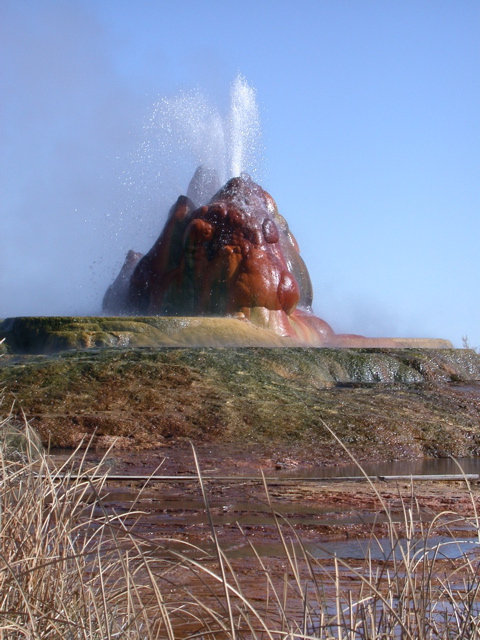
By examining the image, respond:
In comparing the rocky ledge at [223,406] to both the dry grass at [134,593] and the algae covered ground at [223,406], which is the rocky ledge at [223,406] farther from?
the dry grass at [134,593]

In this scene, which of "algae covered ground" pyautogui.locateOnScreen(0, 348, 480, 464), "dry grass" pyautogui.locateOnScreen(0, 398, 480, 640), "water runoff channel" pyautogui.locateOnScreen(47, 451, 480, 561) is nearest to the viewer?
"dry grass" pyautogui.locateOnScreen(0, 398, 480, 640)

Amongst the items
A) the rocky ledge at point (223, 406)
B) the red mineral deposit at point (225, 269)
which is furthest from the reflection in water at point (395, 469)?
the red mineral deposit at point (225, 269)

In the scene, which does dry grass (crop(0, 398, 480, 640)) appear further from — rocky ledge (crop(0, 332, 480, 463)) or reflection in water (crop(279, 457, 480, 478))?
rocky ledge (crop(0, 332, 480, 463))

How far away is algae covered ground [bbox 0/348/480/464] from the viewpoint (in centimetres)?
988

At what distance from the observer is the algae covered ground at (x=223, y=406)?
389 inches

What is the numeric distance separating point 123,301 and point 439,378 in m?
8.98

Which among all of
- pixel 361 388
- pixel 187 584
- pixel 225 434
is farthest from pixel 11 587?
pixel 361 388

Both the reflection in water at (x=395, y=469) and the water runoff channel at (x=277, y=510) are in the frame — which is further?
the reflection in water at (x=395, y=469)

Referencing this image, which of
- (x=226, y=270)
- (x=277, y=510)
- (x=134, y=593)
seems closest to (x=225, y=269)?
(x=226, y=270)

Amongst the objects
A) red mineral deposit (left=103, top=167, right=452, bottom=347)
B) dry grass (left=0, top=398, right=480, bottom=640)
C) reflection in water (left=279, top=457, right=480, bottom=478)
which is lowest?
reflection in water (left=279, top=457, right=480, bottom=478)

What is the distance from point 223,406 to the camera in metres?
10.6

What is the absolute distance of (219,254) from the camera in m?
19.8

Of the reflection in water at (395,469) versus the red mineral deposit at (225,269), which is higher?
the red mineral deposit at (225,269)

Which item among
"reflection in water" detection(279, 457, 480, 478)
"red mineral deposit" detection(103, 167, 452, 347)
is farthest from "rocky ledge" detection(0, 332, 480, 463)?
"red mineral deposit" detection(103, 167, 452, 347)
